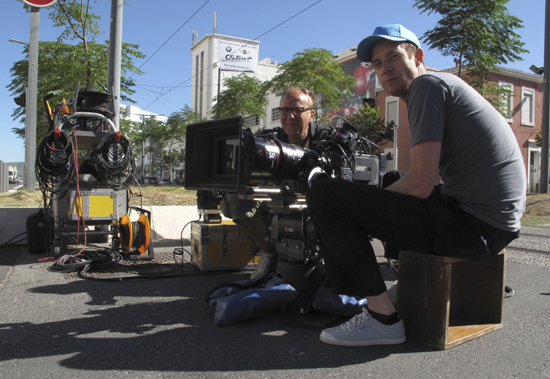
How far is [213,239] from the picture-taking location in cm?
358

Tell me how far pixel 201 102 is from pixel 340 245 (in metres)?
74.5

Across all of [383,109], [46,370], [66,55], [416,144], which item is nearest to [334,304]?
[416,144]

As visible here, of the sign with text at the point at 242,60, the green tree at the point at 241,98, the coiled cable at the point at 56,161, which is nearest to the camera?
the coiled cable at the point at 56,161

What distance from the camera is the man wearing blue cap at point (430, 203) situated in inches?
69.8

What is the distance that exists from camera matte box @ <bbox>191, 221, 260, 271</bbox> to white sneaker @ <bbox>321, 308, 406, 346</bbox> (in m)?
1.74

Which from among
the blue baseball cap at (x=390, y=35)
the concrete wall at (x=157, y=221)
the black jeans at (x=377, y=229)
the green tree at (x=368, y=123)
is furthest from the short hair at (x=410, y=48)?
the green tree at (x=368, y=123)

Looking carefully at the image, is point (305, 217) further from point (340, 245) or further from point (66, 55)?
point (66, 55)

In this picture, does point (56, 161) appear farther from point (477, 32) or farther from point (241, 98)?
point (241, 98)

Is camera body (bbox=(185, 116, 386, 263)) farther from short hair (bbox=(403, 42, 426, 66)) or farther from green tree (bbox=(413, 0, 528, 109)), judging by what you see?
green tree (bbox=(413, 0, 528, 109))

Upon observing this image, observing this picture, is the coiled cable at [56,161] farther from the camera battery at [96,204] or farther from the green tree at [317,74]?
the green tree at [317,74]

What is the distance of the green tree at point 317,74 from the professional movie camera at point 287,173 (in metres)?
16.6

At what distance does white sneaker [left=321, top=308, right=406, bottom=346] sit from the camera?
1.90 meters

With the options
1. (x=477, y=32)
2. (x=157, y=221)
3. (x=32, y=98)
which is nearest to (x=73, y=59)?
(x=32, y=98)

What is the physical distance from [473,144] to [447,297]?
2.18 feet
